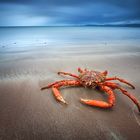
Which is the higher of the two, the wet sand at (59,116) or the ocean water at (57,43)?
the ocean water at (57,43)

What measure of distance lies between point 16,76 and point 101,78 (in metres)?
3.05

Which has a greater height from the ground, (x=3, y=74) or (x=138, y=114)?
(x=3, y=74)

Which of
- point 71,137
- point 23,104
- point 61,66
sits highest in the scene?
point 61,66

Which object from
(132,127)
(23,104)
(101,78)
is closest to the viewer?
(132,127)

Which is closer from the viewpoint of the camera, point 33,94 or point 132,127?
point 132,127

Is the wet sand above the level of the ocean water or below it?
below

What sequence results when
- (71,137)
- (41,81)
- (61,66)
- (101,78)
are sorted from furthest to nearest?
(61,66), (41,81), (101,78), (71,137)

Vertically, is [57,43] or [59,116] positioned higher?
[57,43]

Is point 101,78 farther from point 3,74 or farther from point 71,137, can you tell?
point 3,74

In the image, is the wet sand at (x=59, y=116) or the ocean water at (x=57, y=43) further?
the ocean water at (x=57, y=43)

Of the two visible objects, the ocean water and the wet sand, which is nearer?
the wet sand

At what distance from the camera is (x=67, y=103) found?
3.15 metres

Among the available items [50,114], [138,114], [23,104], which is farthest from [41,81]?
[138,114]

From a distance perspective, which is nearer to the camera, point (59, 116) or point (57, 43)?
point (59, 116)
